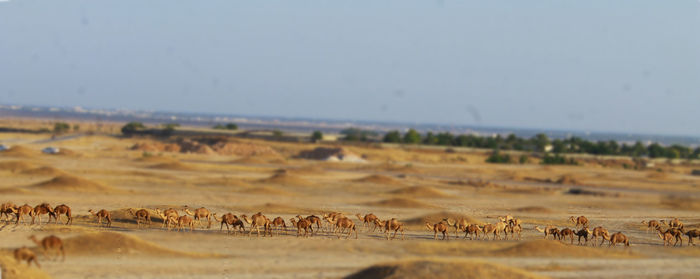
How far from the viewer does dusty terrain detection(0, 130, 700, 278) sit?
632 inches

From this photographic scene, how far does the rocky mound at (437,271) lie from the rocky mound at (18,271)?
5.51 m

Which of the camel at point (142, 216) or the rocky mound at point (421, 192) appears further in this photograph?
the rocky mound at point (421, 192)

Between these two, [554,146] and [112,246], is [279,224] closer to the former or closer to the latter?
[112,246]

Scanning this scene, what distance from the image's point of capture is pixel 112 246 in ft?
56.2

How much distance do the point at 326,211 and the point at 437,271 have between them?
55.1 ft

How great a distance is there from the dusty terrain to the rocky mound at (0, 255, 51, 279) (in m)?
0.04

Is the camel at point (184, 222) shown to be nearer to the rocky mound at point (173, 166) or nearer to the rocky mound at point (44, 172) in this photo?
the rocky mound at point (44, 172)

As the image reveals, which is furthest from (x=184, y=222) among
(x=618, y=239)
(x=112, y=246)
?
(x=618, y=239)

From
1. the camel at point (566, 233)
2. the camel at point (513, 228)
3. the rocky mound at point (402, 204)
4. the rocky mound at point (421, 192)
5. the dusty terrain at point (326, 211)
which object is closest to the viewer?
the dusty terrain at point (326, 211)

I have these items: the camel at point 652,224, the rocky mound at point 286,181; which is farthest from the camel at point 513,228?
the rocky mound at point 286,181

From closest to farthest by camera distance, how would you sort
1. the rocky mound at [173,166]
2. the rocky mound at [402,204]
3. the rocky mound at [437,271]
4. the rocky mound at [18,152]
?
the rocky mound at [437,271] < the rocky mound at [402,204] < the rocky mound at [173,166] < the rocky mound at [18,152]

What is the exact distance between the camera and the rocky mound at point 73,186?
113 ft

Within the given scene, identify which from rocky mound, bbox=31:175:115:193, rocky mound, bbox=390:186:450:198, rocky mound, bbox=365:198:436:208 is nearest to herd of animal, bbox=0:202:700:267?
rocky mound, bbox=365:198:436:208

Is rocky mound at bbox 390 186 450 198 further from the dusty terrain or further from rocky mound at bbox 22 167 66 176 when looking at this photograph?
rocky mound at bbox 22 167 66 176
